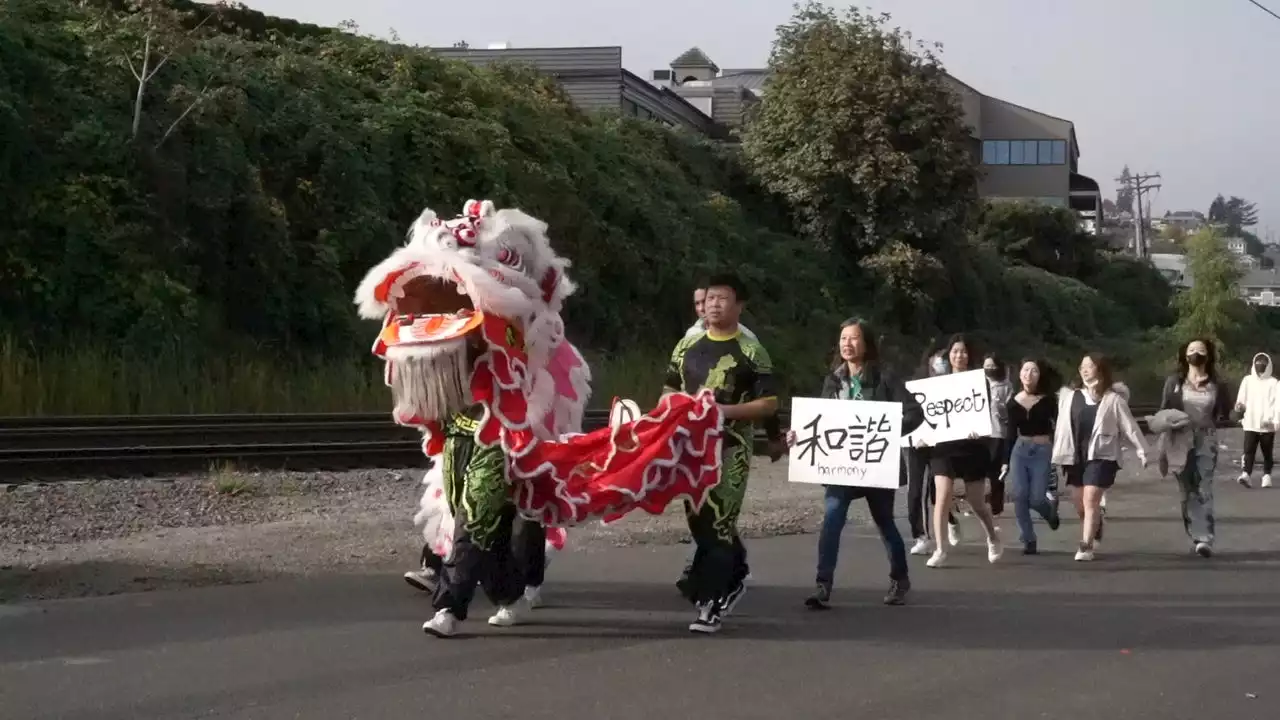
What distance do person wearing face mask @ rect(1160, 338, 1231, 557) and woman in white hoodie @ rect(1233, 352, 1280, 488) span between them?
6.66 metres

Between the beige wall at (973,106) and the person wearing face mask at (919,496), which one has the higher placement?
the beige wall at (973,106)

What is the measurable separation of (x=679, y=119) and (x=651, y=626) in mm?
40914

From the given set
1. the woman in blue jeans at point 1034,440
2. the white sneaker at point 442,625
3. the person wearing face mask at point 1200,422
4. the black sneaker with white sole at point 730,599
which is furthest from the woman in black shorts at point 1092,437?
the white sneaker at point 442,625

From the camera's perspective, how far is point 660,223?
102 feet

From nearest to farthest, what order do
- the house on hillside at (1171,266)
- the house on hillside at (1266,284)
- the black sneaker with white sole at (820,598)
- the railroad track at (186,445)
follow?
the black sneaker with white sole at (820,598), the railroad track at (186,445), the house on hillside at (1171,266), the house on hillside at (1266,284)

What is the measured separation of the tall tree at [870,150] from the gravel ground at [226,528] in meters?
23.2

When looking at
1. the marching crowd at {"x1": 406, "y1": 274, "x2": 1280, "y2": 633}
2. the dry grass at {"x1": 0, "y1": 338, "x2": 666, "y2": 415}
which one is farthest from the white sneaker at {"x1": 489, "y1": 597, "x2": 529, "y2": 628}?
the dry grass at {"x1": 0, "y1": 338, "x2": 666, "y2": 415}

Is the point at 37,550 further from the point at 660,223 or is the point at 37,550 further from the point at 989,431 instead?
the point at 660,223

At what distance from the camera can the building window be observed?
79.9 m

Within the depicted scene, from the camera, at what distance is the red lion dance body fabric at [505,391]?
23.4ft

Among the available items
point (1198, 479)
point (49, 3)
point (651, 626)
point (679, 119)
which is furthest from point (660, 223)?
point (651, 626)

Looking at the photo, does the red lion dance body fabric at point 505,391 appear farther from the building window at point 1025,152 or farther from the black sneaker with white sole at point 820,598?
the building window at point 1025,152

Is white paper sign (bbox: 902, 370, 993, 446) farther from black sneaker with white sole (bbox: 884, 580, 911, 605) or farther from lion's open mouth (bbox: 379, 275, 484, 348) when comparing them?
lion's open mouth (bbox: 379, 275, 484, 348)

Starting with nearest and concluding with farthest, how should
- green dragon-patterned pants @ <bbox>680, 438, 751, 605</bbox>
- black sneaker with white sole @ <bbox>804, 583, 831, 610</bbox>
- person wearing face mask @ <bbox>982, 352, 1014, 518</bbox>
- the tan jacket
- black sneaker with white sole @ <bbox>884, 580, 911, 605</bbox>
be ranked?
green dragon-patterned pants @ <bbox>680, 438, 751, 605</bbox>, black sneaker with white sole @ <bbox>804, 583, 831, 610</bbox>, black sneaker with white sole @ <bbox>884, 580, 911, 605</bbox>, the tan jacket, person wearing face mask @ <bbox>982, 352, 1014, 518</bbox>
